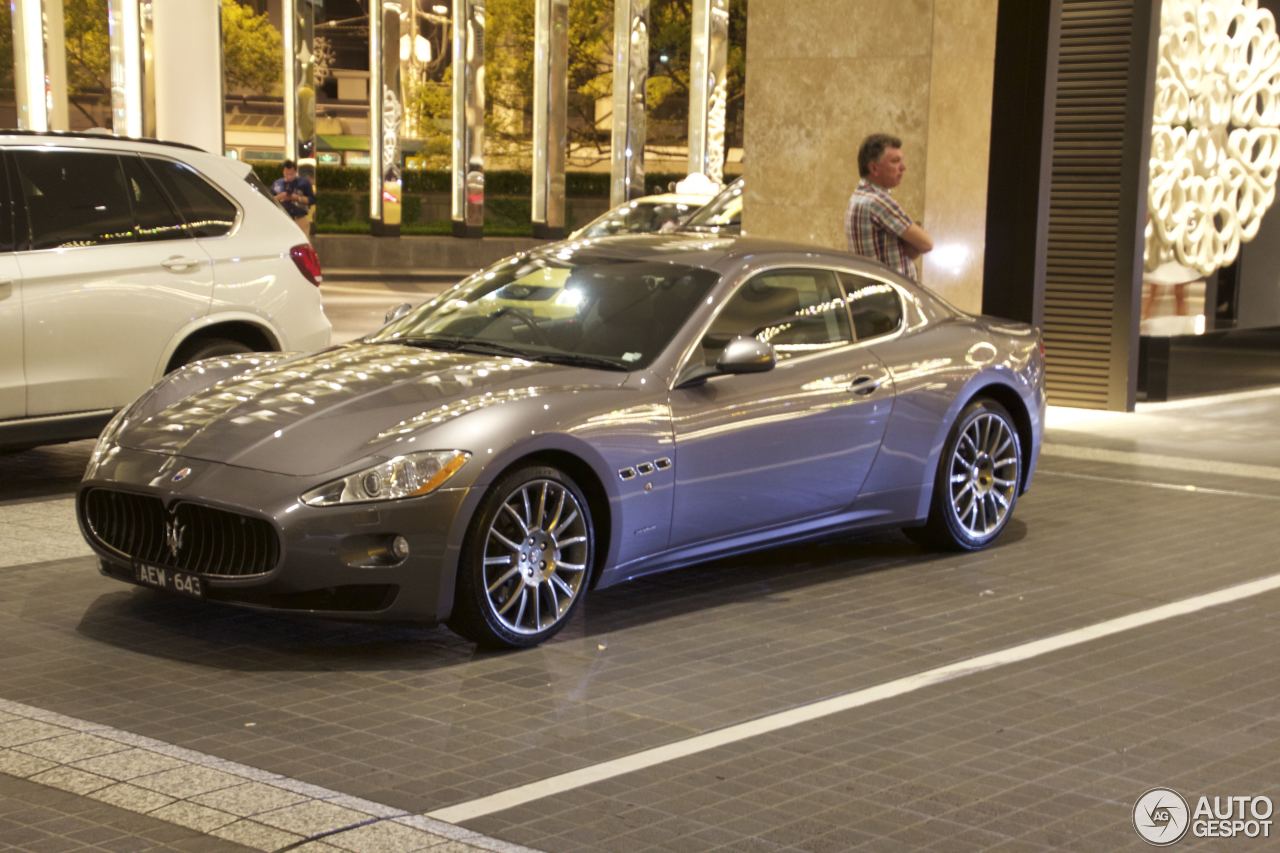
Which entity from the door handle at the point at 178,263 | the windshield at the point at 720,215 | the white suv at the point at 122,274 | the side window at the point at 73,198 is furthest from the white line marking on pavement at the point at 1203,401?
the side window at the point at 73,198

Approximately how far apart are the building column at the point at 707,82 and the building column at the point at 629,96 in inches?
36.7

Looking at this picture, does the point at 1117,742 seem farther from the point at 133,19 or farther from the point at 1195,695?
the point at 133,19

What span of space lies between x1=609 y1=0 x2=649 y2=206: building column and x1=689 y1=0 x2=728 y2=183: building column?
0.93 metres

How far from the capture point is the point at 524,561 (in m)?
Result: 6.82

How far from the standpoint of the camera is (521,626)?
22.5 ft

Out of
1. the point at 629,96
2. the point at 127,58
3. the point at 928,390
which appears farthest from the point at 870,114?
the point at 629,96

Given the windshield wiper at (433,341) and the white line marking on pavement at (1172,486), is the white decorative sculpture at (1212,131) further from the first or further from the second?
the windshield wiper at (433,341)

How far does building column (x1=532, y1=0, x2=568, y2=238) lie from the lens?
32.7 m

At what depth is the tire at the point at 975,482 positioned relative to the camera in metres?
8.84

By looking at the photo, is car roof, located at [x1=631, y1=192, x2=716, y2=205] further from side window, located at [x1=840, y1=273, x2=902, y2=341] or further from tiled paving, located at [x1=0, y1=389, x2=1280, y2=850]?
tiled paving, located at [x1=0, y1=389, x2=1280, y2=850]

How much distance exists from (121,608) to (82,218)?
3.11m

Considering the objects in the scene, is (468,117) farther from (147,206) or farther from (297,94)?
(147,206)

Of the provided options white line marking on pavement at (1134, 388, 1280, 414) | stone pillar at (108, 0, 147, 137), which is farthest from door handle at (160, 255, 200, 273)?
stone pillar at (108, 0, 147, 137)

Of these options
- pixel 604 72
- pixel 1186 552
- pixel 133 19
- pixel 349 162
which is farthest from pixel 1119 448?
pixel 604 72
